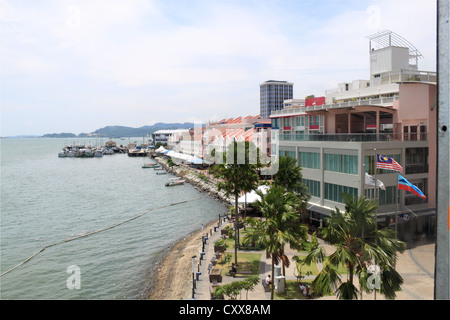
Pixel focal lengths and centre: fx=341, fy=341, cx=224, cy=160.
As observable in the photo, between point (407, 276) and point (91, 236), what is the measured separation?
105ft

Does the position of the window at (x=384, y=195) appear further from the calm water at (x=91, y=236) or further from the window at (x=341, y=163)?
the calm water at (x=91, y=236)

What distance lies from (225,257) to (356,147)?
13253mm

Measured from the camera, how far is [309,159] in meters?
33.2

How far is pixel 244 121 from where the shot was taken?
106 meters

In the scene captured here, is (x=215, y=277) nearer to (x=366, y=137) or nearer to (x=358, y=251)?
(x=358, y=251)

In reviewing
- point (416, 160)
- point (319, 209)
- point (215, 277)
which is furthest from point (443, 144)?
point (416, 160)

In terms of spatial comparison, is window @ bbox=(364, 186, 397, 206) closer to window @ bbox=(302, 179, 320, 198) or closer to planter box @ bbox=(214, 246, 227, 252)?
window @ bbox=(302, 179, 320, 198)

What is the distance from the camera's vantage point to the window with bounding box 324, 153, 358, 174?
88.9ft

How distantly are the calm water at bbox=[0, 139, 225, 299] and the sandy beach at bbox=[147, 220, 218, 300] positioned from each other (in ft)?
4.27

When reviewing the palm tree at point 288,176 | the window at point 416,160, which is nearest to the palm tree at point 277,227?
the palm tree at point 288,176
